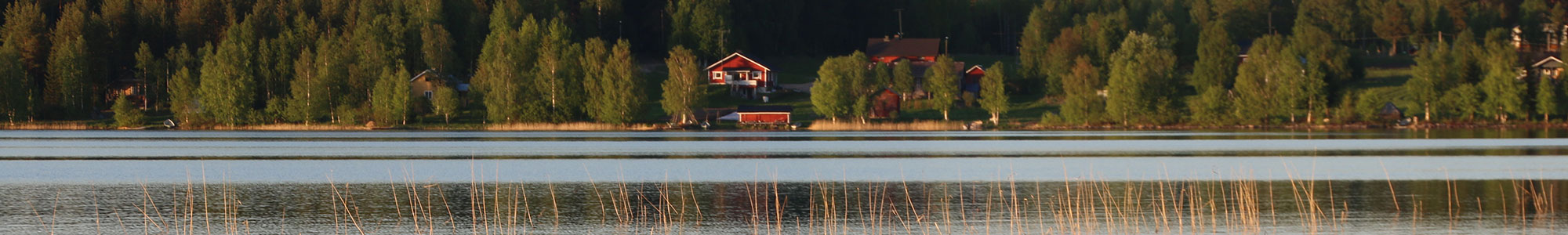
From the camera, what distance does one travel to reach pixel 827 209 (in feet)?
92.1

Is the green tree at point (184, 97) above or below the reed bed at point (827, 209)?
above

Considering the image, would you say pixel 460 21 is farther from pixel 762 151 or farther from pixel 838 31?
pixel 762 151

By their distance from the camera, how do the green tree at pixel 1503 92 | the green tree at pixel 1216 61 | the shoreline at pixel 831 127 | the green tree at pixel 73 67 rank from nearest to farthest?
1. the shoreline at pixel 831 127
2. the green tree at pixel 1503 92
3. the green tree at pixel 73 67
4. the green tree at pixel 1216 61

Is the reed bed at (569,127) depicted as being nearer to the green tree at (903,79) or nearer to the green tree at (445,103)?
the green tree at (445,103)

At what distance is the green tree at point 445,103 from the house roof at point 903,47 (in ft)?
150

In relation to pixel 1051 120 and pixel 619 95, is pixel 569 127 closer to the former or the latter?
pixel 619 95

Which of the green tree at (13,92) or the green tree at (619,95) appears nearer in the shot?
the green tree at (619,95)

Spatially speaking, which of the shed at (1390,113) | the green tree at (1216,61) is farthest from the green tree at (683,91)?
the shed at (1390,113)

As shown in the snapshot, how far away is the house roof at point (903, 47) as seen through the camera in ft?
421

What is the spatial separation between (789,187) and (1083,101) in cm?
5586

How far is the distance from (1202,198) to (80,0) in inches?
3922

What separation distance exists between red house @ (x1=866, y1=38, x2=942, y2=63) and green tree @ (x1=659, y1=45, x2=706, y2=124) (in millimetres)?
37566

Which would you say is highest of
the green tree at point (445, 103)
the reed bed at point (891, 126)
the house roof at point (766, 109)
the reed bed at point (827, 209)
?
the green tree at point (445, 103)

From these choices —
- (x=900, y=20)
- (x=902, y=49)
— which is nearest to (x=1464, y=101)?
(x=902, y=49)
